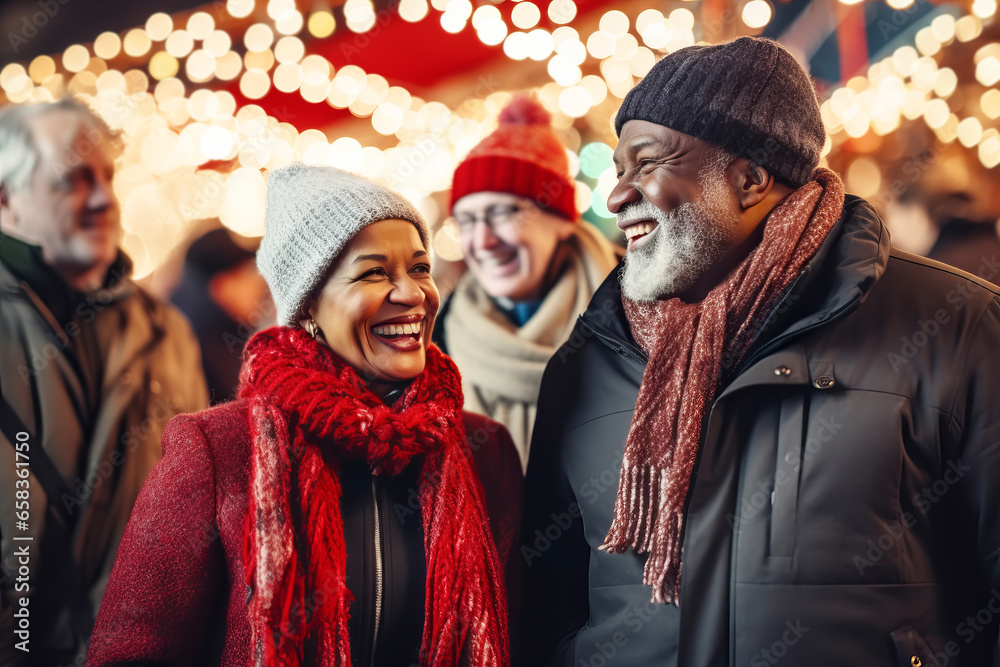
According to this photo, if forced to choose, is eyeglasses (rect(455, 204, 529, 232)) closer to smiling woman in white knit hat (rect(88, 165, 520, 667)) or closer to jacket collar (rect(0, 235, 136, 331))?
smiling woman in white knit hat (rect(88, 165, 520, 667))

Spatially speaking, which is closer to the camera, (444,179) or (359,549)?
(359,549)

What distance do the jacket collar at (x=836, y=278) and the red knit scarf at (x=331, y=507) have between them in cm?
66

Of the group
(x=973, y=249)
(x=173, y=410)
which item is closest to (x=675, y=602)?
(x=173, y=410)

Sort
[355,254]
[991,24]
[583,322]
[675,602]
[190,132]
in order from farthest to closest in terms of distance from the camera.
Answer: [190,132] < [991,24] < [583,322] < [355,254] < [675,602]

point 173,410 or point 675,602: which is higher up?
point 173,410

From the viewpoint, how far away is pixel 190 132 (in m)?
4.88

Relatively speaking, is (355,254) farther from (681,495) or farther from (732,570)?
(732,570)

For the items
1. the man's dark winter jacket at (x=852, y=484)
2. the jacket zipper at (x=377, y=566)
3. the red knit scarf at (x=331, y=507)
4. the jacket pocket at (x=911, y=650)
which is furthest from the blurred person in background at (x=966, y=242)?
the jacket zipper at (x=377, y=566)

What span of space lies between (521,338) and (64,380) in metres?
1.40

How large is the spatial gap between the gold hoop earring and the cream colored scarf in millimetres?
1001

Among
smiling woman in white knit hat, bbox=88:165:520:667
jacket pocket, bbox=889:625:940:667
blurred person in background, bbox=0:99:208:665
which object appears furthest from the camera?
blurred person in background, bbox=0:99:208:665

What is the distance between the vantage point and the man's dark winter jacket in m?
1.39

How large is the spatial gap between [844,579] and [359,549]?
93cm

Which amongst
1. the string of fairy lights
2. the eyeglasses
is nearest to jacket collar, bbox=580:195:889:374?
the eyeglasses
